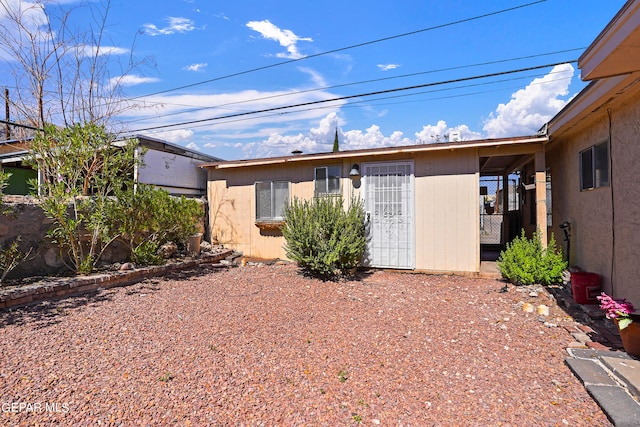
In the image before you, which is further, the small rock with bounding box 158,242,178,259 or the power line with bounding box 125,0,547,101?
the power line with bounding box 125,0,547,101

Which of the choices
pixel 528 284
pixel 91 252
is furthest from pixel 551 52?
Answer: pixel 91 252

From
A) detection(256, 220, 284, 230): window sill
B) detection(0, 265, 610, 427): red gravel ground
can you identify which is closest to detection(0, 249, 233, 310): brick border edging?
detection(0, 265, 610, 427): red gravel ground

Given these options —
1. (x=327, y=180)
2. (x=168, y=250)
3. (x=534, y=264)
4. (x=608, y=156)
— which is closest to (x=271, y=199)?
(x=327, y=180)

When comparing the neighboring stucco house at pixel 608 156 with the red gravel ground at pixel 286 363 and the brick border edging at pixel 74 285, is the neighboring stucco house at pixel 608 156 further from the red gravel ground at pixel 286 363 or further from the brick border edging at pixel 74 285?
the brick border edging at pixel 74 285

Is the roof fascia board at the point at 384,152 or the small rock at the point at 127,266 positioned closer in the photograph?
the roof fascia board at the point at 384,152

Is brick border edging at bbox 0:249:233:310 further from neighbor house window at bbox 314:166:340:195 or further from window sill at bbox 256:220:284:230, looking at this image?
neighbor house window at bbox 314:166:340:195

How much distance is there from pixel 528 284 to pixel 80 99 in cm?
1273

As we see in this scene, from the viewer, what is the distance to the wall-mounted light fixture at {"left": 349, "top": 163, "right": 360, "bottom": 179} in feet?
22.3

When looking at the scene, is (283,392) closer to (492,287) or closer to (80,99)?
(492,287)

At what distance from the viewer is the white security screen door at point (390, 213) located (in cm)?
659

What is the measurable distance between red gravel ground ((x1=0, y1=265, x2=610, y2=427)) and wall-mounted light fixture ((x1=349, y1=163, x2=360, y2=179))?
2.81 m

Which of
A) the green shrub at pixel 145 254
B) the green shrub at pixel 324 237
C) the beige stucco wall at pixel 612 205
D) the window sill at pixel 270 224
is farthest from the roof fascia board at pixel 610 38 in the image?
the green shrub at pixel 145 254

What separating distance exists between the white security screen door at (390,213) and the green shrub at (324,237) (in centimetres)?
61

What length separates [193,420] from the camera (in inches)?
81.9
